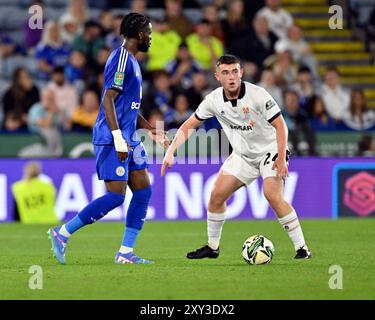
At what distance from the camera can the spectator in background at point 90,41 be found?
1839 cm

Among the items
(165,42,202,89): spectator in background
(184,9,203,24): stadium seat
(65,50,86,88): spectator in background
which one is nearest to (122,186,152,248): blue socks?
(165,42,202,89): spectator in background

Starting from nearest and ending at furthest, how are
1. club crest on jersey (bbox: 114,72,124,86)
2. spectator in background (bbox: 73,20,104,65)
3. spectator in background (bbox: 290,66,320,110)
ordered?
club crest on jersey (bbox: 114,72,124,86) → spectator in background (bbox: 290,66,320,110) → spectator in background (bbox: 73,20,104,65)

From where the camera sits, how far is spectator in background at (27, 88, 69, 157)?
53.7 ft

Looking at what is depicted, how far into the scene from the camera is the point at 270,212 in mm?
16219

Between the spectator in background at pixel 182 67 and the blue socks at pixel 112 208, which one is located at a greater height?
the spectator in background at pixel 182 67

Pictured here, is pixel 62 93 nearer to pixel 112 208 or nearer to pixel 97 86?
pixel 97 86

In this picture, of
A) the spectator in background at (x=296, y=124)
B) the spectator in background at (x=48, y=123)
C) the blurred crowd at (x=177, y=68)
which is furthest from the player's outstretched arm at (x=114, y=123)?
the spectator in background at (x=296, y=124)

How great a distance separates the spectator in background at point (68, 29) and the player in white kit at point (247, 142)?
892cm

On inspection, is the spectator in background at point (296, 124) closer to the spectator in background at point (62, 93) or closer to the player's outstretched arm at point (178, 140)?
the spectator in background at point (62, 93)

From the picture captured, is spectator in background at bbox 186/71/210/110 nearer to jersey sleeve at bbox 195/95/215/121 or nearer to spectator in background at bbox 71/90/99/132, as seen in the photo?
spectator in background at bbox 71/90/99/132

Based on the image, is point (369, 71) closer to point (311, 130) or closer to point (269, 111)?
point (311, 130)

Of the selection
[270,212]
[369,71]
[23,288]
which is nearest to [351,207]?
[270,212]

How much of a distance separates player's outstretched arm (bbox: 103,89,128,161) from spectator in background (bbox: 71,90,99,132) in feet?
24.5

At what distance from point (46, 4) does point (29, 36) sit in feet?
3.57
